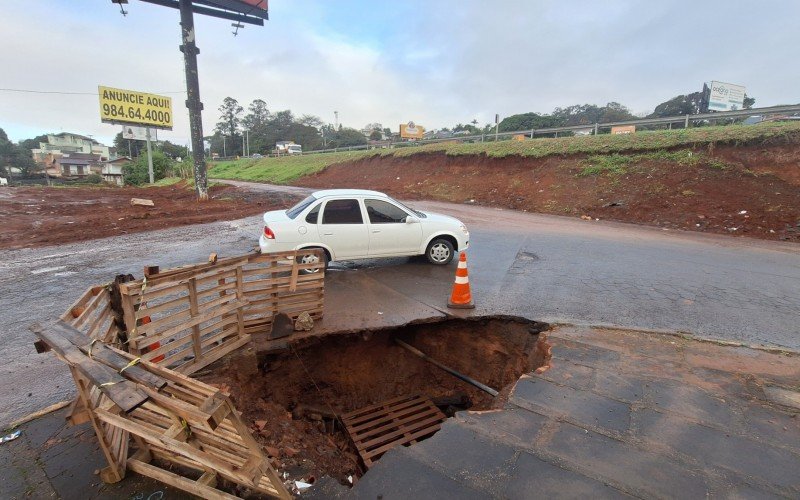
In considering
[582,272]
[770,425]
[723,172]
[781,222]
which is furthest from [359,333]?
[723,172]

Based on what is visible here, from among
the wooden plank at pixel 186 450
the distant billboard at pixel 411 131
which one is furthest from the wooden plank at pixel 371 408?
the distant billboard at pixel 411 131

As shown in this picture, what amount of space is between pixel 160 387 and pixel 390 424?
3.21 m

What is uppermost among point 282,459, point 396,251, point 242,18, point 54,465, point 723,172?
point 242,18

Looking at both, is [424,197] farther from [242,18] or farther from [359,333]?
[359,333]

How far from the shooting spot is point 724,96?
1144 inches

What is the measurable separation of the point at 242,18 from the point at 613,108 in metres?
59.2

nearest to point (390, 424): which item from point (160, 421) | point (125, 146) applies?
point (160, 421)

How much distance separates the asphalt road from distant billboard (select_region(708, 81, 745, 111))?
24.8 m

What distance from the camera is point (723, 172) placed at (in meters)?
14.0

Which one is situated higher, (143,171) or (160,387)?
(143,171)

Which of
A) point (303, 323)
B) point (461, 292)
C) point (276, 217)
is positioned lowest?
point (303, 323)

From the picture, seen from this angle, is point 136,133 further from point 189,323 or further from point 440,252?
point 189,323

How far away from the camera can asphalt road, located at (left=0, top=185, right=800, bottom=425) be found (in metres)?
4.82

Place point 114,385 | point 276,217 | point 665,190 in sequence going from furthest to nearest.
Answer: point 665,190, point 276,217, point 114,385
